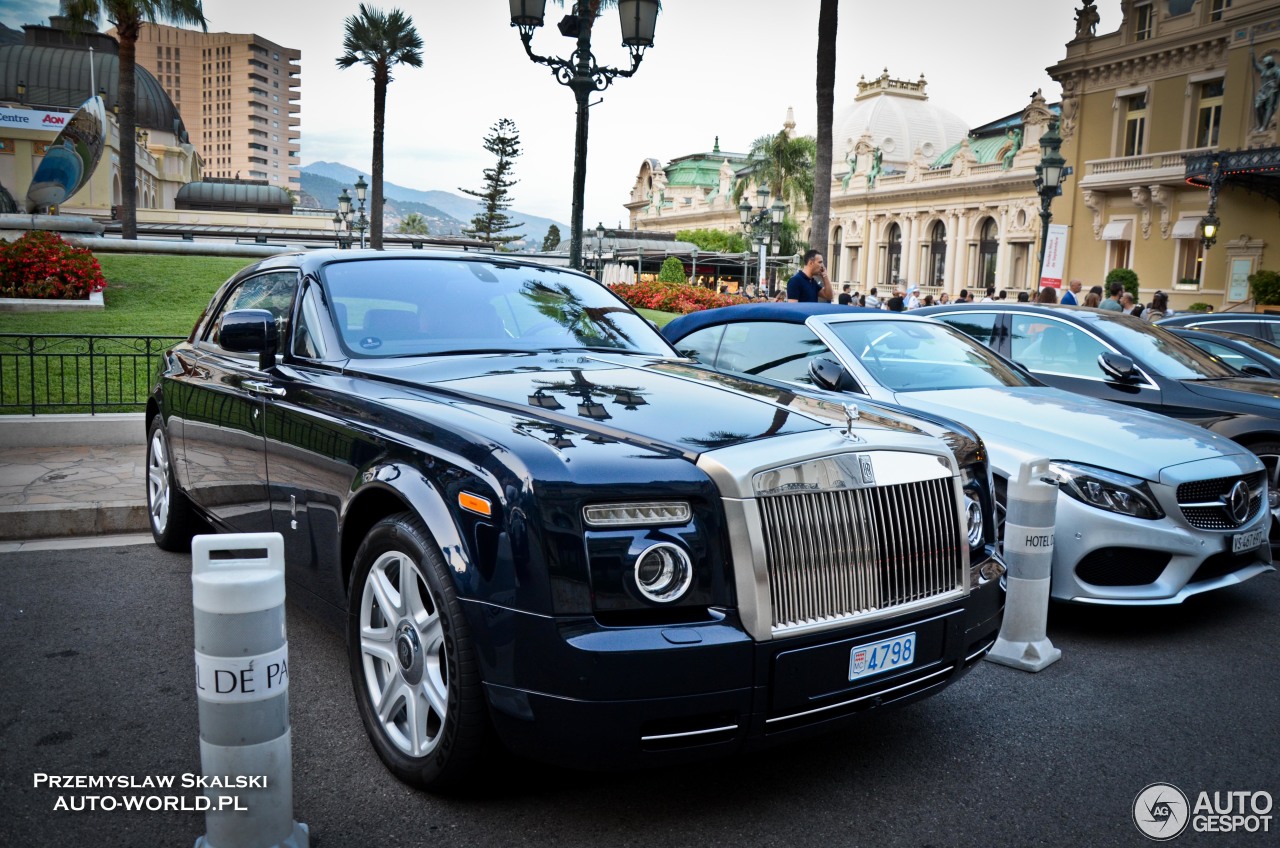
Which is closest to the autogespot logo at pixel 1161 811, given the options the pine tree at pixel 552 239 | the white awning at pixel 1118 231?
the white awning at pixel 1118 231

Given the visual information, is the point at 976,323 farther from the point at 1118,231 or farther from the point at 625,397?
the point at 1118,231

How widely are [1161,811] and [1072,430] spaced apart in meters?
2.68

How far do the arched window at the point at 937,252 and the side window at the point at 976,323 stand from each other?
59.6m

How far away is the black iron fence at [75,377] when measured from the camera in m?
9.45

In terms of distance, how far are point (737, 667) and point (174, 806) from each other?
186 cm

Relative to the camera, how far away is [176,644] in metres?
4.69

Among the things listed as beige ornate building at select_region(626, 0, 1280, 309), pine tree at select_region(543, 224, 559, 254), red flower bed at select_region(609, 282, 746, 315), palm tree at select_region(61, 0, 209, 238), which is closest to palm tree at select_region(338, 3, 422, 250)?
palm tree at select_region(61, 0, 209, 238)

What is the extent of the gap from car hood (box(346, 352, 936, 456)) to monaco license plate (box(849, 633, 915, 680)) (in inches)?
25.5

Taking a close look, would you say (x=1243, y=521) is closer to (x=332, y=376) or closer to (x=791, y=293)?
(x=332, y=376)

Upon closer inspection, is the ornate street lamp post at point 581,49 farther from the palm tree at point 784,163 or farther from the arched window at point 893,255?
the arched window at point 893,255

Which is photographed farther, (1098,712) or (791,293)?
(791,293)

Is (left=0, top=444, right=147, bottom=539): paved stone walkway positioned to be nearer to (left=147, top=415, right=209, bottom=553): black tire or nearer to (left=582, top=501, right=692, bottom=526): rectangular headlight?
(left=147, top=415, right=209, bottom=553): black tire

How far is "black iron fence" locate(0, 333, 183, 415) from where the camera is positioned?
945 cm

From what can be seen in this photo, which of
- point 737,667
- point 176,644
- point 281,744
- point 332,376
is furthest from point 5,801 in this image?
point 737,667
